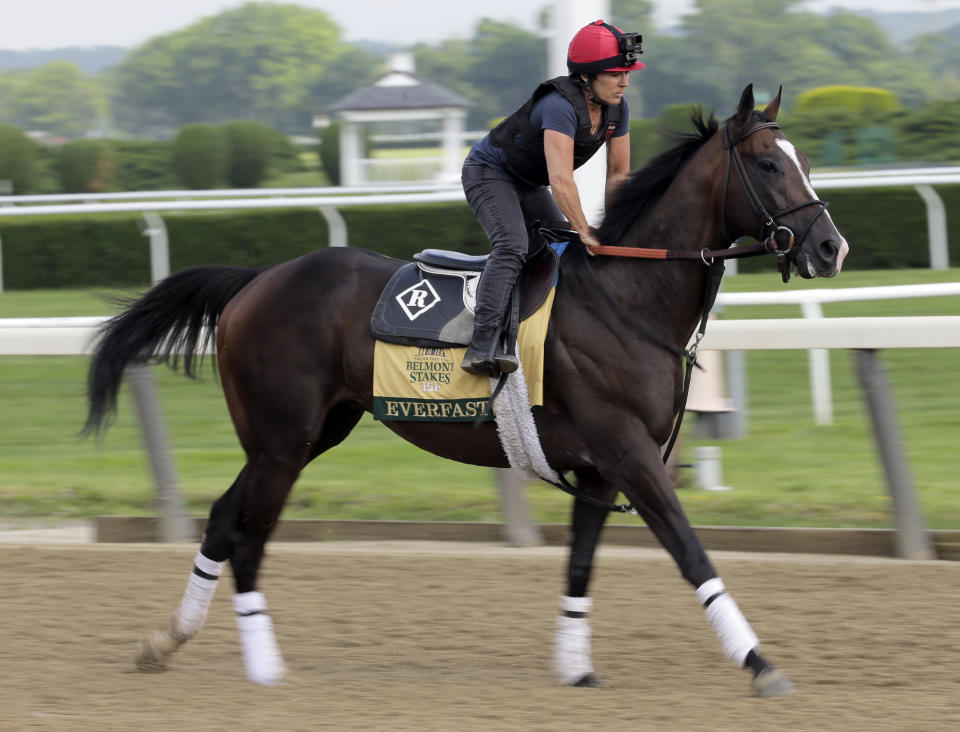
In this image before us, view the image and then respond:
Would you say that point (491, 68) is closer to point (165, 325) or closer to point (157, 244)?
point (157, 244)

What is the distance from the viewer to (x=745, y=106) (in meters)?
3.91

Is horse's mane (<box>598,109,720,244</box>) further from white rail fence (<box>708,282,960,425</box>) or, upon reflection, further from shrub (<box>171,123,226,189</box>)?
shrub (<box>171,123,226,189</box>)

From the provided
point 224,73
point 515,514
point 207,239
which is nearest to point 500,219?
point 515,514

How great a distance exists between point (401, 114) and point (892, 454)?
23541 mm

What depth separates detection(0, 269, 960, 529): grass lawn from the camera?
603 centimetres

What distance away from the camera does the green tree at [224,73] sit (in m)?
108

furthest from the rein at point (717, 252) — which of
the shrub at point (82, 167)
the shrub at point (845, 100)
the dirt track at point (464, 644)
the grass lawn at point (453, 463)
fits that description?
the shrub at point (845, 100)

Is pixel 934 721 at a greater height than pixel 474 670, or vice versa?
pixel 934 721

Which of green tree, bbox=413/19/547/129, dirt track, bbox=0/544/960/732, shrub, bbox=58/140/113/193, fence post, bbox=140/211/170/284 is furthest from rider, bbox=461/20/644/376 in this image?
green tree, bbox=413/19/547/129

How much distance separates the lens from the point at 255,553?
432 centimetres

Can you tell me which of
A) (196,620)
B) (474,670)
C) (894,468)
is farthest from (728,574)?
(196,620)

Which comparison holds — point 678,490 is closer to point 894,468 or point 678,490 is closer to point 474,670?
point 894,468

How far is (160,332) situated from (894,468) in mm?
2768

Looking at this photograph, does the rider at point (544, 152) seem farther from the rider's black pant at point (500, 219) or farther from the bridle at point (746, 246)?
the bridle at point (746, 246)
